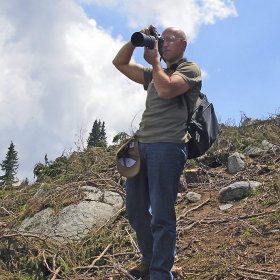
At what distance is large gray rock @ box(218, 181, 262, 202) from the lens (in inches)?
213

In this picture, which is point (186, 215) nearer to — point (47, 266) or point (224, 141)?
point (47, 266)

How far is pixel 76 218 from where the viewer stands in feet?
16.5

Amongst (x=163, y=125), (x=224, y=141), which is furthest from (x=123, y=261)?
(x=224, y=141)

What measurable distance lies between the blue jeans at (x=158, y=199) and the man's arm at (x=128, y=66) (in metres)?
0.62

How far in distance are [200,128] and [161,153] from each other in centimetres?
35

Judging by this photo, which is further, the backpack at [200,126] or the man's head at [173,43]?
the man's head at [173,43]

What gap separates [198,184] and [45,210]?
2613 mm

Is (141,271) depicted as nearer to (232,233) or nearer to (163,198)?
(163,198)

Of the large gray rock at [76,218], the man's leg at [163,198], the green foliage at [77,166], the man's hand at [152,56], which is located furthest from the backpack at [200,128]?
the green foliage at [77,166]

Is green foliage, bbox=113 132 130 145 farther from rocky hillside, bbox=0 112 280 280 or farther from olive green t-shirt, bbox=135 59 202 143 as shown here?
olive green t-shirt, bbox=135 59 202 143

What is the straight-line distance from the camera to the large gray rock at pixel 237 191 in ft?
17.8

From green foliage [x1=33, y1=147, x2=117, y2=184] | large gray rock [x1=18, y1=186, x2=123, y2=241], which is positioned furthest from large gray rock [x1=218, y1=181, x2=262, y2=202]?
green foliage [x1=33, y1=147, x2=117, y2=184]

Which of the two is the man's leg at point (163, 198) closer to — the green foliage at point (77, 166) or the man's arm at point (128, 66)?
the man's arm at point (128, 66)

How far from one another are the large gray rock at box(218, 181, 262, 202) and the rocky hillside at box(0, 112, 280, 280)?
2cm
